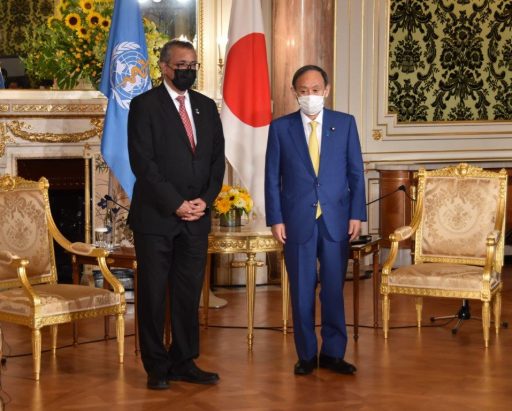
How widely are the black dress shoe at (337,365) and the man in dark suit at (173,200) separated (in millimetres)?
636

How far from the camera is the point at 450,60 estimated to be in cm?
1005

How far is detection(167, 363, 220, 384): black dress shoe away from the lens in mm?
5539

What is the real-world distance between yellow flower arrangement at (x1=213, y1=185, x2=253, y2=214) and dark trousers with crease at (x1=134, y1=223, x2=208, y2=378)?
3.82ft

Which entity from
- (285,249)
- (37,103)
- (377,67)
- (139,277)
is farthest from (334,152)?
(377,67)

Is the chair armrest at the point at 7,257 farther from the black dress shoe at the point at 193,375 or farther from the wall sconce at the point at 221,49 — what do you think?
the wall sconce at the point at 221,49

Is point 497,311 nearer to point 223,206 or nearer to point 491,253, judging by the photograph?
point 491,253

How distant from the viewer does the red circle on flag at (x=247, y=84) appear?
7.63m

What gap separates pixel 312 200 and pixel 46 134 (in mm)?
3373

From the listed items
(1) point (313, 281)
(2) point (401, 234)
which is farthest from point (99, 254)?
(2) point (401, 234)

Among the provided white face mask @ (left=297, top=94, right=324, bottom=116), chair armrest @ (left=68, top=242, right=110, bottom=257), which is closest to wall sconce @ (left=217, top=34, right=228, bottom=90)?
chair armrest @ (left=68, top=242, right=110, bottom=257)

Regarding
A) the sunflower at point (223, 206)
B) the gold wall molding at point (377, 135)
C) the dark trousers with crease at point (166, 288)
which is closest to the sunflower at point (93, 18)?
the sunflower at point (223, 206)

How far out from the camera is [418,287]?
21.5ft

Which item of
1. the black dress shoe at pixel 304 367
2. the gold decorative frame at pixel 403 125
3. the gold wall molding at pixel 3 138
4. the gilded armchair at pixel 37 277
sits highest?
the gold decorative frame at pixel 403 125

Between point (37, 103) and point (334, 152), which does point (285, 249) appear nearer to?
point (334, 152)
